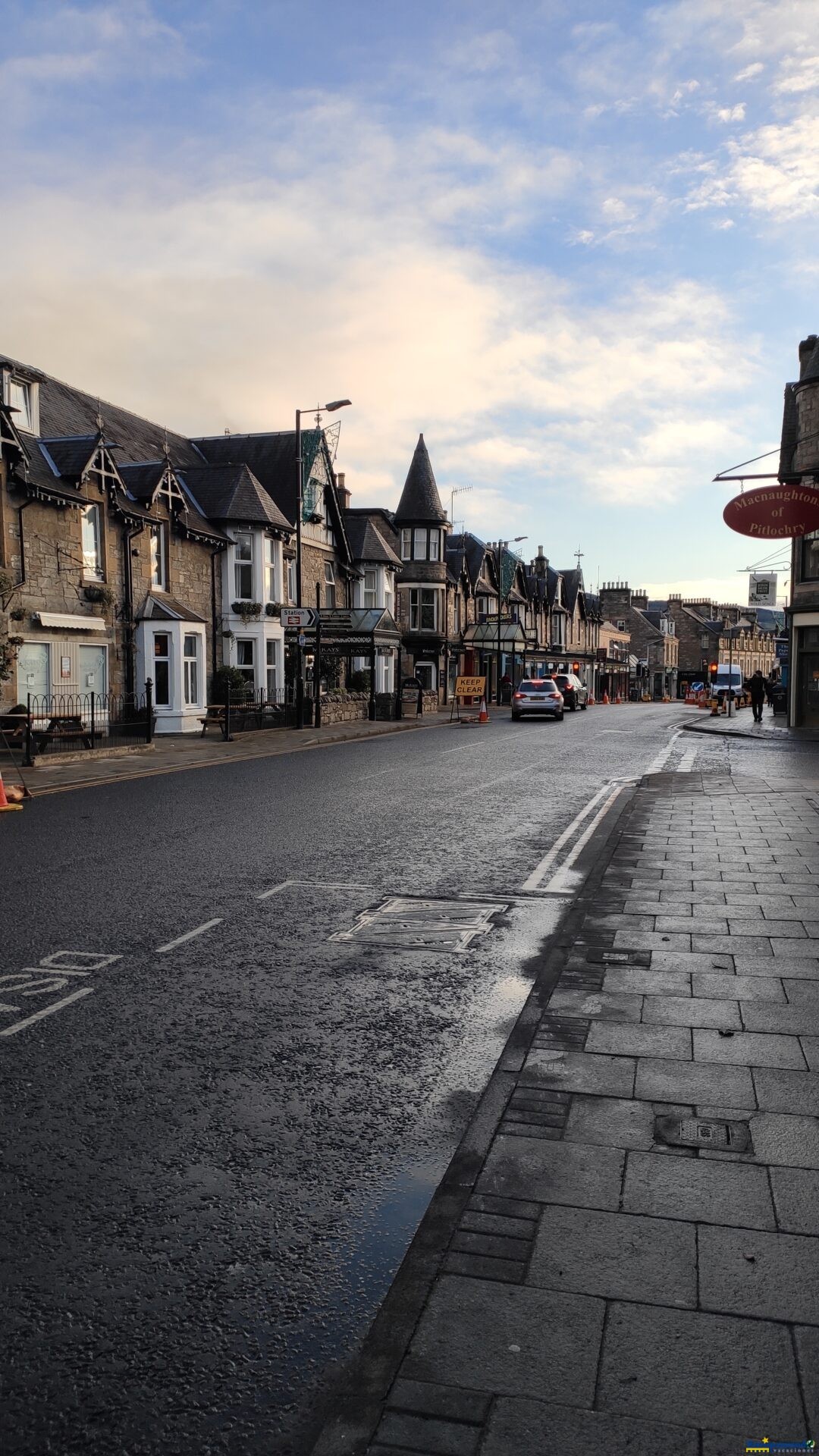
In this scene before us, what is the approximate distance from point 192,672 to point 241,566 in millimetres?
5150

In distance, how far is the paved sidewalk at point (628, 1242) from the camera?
2.45 m

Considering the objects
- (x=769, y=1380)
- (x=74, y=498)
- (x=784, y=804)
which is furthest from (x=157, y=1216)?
(x=74, y=498)

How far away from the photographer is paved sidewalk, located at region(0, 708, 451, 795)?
17202mm

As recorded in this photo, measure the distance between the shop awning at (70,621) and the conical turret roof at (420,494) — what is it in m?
30.7

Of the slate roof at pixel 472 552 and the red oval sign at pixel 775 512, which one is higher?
the slate roof at pixel 472 552

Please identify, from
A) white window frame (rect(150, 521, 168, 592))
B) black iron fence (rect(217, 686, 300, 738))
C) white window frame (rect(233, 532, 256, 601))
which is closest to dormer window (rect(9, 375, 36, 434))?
white window frame (rect(150, 521, 168, 592))

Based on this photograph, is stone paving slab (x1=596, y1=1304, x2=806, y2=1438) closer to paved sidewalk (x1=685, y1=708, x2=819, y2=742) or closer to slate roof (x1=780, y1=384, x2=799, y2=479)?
paved sidewalk (x1=685, y1=708, x2=819, y2=742)

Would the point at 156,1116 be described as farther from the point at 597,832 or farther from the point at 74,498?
the point at 74,498

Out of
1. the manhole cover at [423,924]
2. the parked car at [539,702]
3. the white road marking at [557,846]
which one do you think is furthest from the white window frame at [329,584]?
the manhole cover at [423,924]

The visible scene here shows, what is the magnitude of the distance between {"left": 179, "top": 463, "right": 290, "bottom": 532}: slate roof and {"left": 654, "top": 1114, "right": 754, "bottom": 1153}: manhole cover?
30.5m

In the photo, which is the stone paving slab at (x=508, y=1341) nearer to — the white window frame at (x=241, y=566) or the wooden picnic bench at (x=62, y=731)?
the wooden picnic bench at (x=62, y=731)

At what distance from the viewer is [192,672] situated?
30.3 m

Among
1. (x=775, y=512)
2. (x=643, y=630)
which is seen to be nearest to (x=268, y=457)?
(x=775, y=512)

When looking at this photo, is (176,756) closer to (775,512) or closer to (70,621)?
(70,621)
